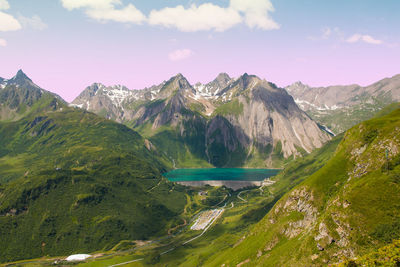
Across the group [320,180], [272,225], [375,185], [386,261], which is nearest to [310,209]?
[320,180]

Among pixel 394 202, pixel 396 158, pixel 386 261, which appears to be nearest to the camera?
pixel 386 261

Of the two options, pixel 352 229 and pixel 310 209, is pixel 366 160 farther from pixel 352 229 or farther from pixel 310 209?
pixel 352 229

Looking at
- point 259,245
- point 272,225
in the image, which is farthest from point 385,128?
point 259,245

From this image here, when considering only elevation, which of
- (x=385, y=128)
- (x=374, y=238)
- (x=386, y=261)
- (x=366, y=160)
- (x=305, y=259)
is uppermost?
(x=385, y=128)

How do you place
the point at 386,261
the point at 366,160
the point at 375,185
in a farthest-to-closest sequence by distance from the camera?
the point at 366,160
the point at 375,185
the point at 386,261

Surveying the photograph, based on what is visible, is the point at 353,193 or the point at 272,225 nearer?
the point at 353,193

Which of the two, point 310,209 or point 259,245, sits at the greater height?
point 310,209
